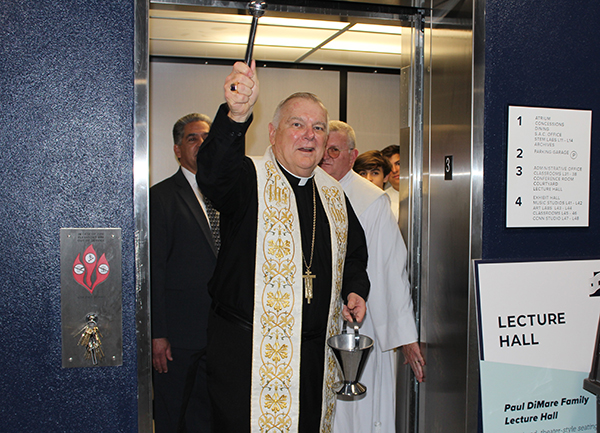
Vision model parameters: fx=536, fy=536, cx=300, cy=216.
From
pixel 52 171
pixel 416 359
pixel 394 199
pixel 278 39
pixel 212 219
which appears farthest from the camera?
pixel 278 39

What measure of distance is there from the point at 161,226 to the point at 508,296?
1.68 metres

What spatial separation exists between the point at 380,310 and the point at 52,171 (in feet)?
5.03

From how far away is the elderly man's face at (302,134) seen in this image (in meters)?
2.06

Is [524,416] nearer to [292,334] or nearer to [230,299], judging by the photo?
[292,334]

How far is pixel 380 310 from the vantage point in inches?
97.8

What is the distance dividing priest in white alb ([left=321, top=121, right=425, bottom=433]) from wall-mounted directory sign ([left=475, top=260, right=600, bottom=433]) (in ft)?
1.60

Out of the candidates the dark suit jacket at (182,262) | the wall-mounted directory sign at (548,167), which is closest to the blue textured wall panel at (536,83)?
the wall-mounted directory sign at (548,167)

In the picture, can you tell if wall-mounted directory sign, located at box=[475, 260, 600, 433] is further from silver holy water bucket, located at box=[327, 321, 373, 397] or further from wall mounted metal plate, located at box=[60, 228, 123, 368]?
wall mounted metal plate, located at box=[60, 228, 123, 368]

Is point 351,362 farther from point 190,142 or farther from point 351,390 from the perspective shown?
point 190,142

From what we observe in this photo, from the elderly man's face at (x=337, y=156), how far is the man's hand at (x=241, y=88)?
1.44 metres

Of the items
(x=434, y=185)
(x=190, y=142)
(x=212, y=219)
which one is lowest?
(x=212, y=219)

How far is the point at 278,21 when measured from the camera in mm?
3738

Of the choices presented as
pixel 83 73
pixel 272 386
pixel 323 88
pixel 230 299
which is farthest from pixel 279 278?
pixel 323 88

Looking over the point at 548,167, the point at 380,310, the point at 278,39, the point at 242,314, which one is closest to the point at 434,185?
the point at 548,167
